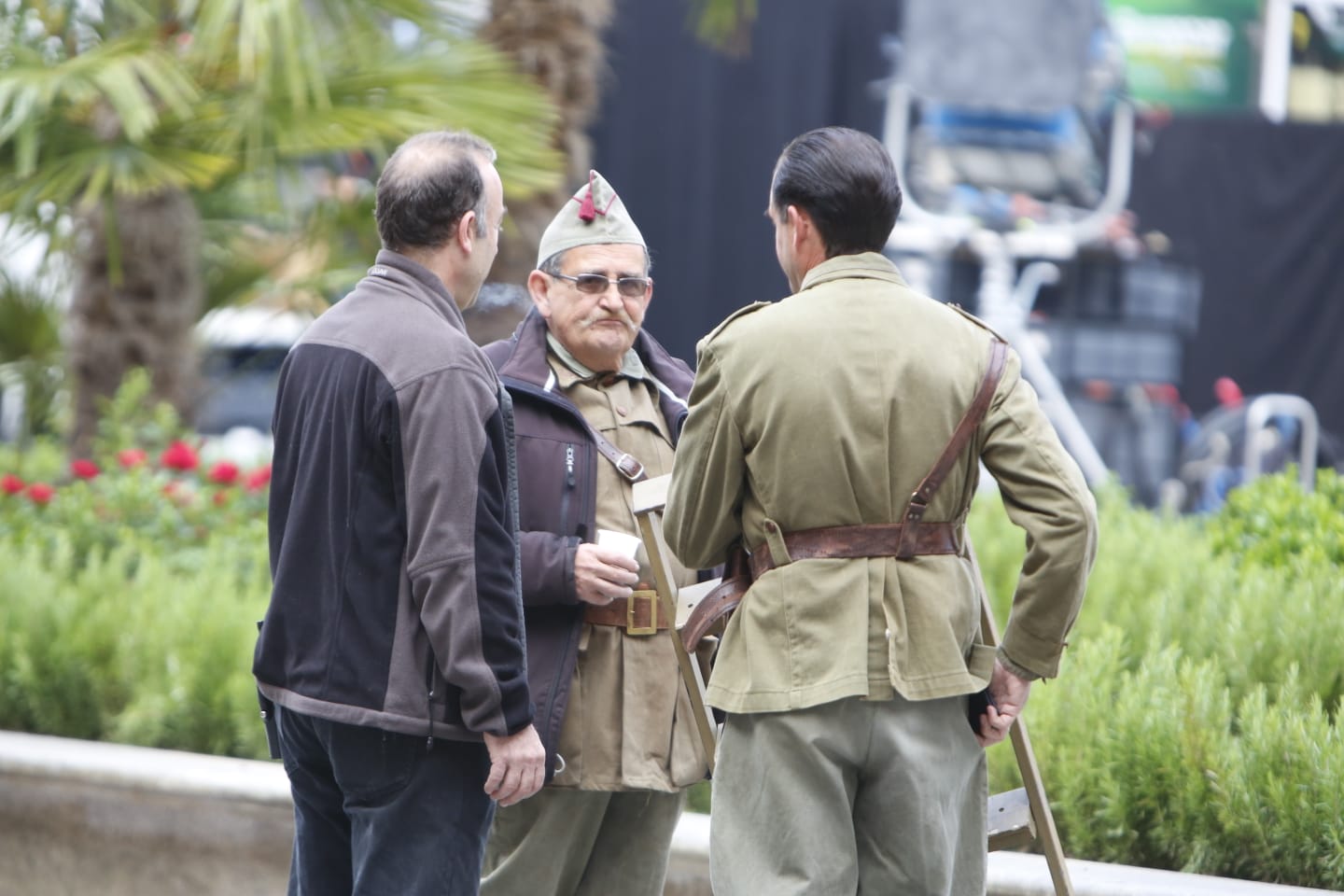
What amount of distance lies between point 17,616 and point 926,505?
142 inches

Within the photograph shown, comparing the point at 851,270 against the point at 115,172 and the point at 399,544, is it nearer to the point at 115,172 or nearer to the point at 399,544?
the point at 399,544

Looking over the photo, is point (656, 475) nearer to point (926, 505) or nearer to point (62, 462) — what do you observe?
point (926, 505)

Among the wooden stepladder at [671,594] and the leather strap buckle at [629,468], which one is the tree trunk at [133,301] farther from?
the wooden stepladder at [671,594]

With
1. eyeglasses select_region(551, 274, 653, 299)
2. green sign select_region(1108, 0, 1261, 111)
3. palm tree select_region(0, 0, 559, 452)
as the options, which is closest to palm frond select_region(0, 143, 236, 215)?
palm tree select_region(0, 0, 559, 452)

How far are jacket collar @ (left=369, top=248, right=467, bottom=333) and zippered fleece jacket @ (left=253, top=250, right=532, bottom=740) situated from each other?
0.03 m

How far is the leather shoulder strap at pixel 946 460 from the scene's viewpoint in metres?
2.51

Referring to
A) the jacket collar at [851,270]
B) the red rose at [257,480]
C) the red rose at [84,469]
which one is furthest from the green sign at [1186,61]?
the jacket collar at [851,270]

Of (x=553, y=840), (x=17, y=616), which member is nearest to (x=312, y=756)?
(x=553, y=840)

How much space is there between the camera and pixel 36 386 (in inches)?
330

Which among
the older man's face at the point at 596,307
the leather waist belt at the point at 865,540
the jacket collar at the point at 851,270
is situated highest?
the jacket collar at the point at 851,270

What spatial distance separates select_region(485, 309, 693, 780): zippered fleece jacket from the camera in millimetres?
2957

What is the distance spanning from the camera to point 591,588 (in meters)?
2.96

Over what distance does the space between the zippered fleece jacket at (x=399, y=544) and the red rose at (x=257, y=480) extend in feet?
13.3

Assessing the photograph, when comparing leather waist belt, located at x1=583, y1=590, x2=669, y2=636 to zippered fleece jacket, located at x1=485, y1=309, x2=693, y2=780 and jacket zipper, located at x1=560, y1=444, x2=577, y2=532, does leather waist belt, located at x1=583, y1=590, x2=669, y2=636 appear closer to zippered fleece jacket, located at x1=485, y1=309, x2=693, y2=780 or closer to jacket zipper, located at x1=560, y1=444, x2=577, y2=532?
zippered fleece jacket, located at x1=485, y1=309, x2=693, y2=780
